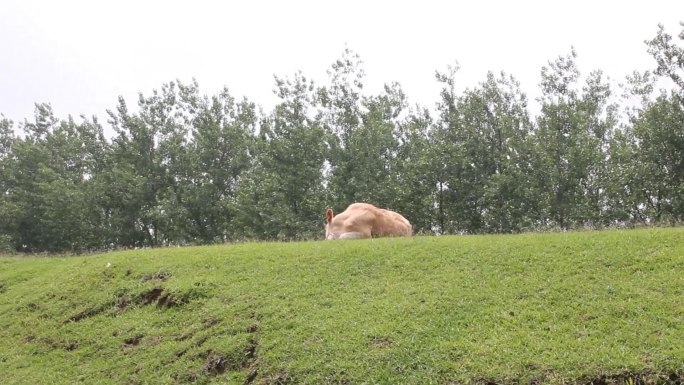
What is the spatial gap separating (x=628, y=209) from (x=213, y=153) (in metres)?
26.3

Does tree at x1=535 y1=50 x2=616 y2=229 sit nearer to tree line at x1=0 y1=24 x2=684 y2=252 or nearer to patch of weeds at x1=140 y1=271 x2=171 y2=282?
tree line at x1=0 y1=24 x2=684 y2=252

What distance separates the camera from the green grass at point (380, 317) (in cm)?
747

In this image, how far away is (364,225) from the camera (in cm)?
1658

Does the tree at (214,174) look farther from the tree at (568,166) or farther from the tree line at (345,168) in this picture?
the tree at (568,166)

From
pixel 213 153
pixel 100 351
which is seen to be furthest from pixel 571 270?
pixel 213 153

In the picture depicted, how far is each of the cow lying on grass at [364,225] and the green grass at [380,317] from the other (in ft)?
6.24

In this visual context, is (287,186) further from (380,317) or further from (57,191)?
(380,317)

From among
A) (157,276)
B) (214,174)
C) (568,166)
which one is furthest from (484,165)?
(157,276)

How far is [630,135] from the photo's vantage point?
1265 inches

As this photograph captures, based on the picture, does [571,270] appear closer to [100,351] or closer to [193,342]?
[193,342]

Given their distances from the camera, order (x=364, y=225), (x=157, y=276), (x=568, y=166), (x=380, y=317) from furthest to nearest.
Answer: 1. (x=568, y=166)
2. (x=364, y=225)
3. (x=157, y=276)
4. (x=380, y=317)

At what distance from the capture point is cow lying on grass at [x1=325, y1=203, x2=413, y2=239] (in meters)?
16.5

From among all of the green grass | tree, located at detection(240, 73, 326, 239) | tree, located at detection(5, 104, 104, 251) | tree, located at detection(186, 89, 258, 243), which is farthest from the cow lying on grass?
tree, located at detection(5, 104, 104, 251)

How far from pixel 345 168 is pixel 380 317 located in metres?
Result: 24.7
